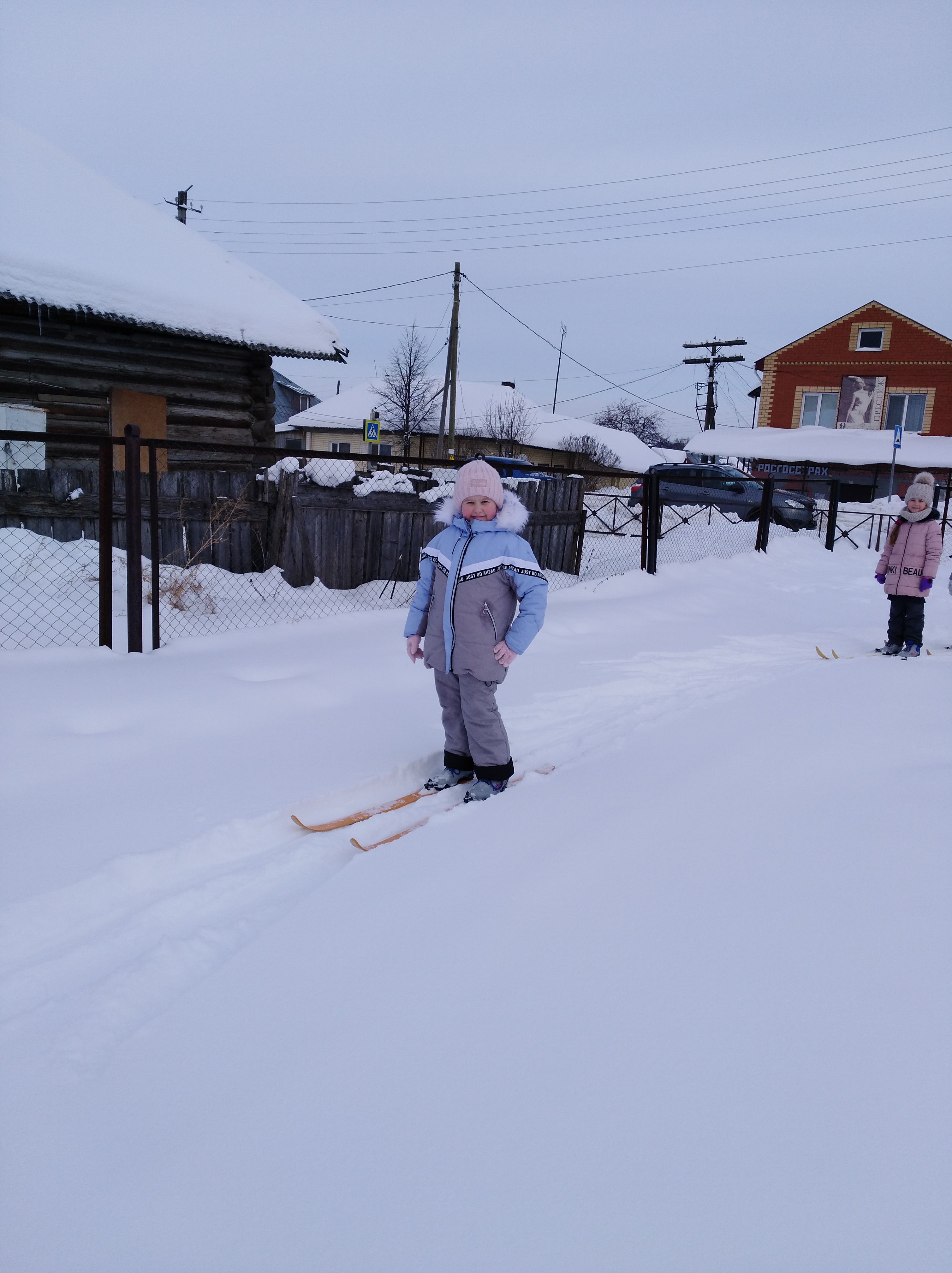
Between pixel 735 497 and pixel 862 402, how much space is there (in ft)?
49.8

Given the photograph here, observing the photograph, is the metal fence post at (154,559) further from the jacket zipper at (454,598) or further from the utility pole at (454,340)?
the utility pole at (454,340)

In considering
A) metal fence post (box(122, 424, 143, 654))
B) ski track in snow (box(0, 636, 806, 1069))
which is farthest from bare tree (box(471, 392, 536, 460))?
ski track in snow (box(0, 636, 806, 1069))

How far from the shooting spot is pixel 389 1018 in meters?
2.03

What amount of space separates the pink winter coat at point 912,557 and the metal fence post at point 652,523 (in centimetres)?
271

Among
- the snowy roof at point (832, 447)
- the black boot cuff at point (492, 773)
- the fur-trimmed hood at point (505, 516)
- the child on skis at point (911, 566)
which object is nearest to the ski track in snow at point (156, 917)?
the black boot cuff at point (492, 773)

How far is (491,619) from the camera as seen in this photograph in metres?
3.60

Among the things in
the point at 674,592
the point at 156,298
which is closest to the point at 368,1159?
the point at 674,592

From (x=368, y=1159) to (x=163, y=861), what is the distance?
1.61 metres

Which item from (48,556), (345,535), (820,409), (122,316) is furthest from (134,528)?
(820,409)

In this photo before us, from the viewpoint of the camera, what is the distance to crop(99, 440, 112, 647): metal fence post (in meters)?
5.10

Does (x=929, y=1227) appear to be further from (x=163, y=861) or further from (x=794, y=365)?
(x=794, y=365)

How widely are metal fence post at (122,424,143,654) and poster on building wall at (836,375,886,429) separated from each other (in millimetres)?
30029

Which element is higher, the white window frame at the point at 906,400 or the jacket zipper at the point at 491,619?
the white window frame at the point at 906,400

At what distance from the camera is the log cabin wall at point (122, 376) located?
30.6 ft
